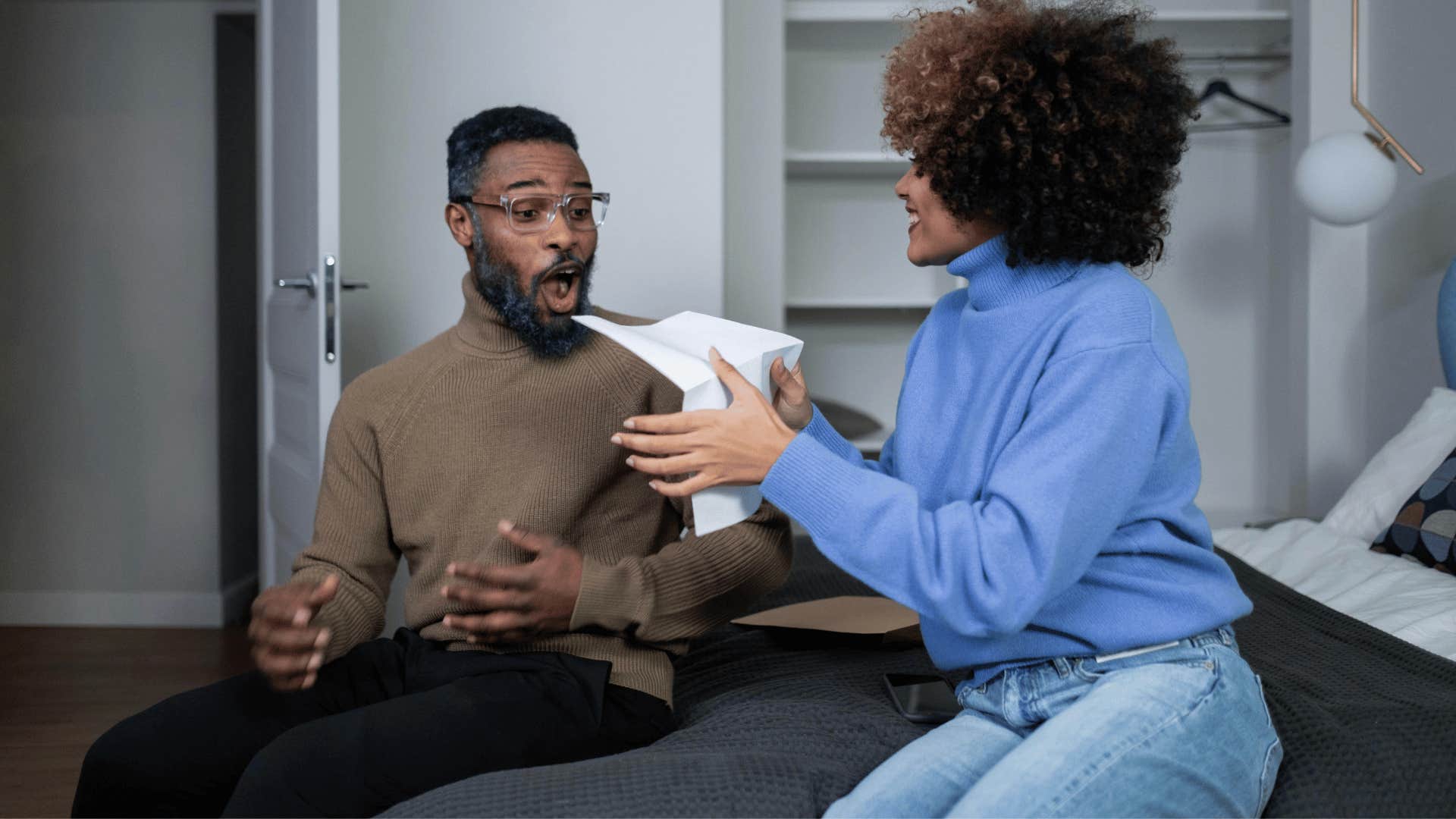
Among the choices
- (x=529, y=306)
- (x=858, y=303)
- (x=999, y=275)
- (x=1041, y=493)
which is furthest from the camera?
(x=858, y=303)

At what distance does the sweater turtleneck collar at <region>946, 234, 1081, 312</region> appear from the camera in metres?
1.27

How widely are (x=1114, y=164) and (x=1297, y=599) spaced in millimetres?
1133

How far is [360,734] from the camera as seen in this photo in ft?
4.37

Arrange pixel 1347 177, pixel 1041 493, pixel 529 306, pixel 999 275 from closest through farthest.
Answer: pixel 1041 493, pixel 999 275, pixel 529 306, pixel 1347 177

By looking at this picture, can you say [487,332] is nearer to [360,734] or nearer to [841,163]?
[360,734]

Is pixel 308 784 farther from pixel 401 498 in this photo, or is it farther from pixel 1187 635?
pixel 1187 635

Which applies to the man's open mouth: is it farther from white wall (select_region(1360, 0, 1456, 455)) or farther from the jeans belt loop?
white wall (select_region(1360, 0, 1456, 455))

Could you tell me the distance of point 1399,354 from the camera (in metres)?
3.17

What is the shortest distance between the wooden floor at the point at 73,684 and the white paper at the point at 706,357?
1.68 m

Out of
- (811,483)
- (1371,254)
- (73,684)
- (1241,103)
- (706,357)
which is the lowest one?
(73,684)

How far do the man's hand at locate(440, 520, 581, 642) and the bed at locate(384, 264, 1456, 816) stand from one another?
19 centimetres

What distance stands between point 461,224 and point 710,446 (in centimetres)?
74

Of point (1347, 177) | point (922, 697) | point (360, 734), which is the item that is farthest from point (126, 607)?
point (1347, 177)

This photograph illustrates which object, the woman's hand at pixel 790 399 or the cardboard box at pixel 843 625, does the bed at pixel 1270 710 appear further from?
the woman's hand at pixel 790 399
